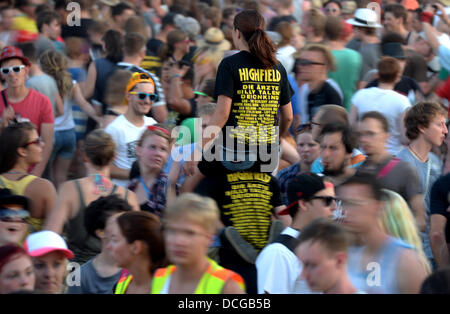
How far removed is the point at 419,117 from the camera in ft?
17.7

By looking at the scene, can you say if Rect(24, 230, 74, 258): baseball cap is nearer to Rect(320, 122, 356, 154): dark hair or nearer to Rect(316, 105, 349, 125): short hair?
Rect(320, 122, 356, 154): dark hair

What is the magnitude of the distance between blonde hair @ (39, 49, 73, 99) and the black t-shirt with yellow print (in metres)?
3.09

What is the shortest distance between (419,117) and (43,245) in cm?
308

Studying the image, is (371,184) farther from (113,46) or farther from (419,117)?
(113,46)

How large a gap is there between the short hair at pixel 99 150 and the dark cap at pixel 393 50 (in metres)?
4.11

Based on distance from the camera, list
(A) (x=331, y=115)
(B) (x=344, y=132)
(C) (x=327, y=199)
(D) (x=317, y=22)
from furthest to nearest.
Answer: (D) (x=317, y=22)
(A) (x=331, y=115)
(B) (x=344, y=132)
(C) (x=327, y=199)

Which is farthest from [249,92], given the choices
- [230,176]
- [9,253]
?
[9,253]

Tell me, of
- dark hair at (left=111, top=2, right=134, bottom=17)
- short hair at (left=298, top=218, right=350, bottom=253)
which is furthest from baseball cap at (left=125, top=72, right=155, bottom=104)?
dark hair at (left=111, top=2, right=134, bottom=17)

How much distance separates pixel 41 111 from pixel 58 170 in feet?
3.42

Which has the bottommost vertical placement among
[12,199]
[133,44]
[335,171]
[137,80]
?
[12,199]

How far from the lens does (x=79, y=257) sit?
4613 millimetres

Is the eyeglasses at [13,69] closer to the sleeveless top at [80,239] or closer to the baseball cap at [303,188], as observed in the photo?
the sleeveless top at [80,239]

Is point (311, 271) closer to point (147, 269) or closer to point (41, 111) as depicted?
point (147, 269)
